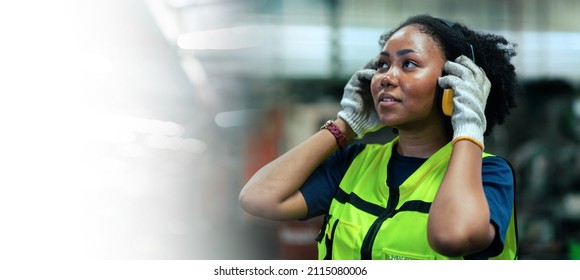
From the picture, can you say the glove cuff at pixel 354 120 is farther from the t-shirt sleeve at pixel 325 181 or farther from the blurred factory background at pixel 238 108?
the blurred factory background at pixel 238 108

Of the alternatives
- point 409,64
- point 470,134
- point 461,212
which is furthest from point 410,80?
point 461,212

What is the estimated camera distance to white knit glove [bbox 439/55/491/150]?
0.85 meters

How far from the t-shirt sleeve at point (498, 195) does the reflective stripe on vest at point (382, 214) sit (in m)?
0.03

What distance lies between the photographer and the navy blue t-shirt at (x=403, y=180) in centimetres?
82

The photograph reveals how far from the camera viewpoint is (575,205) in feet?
9.37

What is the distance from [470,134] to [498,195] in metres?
0.10

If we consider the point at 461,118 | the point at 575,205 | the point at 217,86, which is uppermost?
the point at 217,86

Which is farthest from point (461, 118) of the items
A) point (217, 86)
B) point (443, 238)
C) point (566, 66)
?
point (217, 86)

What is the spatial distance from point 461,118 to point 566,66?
206 cm

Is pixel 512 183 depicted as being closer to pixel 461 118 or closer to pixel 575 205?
pixel 461 118

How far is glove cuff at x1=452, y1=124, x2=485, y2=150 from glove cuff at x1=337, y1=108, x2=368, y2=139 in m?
0.23

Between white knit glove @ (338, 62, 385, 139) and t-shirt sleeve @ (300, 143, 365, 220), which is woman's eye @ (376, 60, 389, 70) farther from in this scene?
t-shirt sleeve @ (300, 143, 365, 220)

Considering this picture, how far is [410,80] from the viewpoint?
909 millimetres

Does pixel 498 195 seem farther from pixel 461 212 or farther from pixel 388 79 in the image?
pixel 388 79
